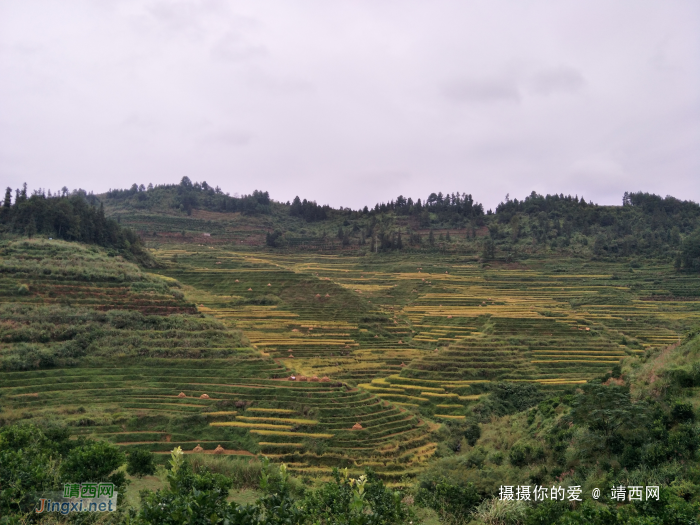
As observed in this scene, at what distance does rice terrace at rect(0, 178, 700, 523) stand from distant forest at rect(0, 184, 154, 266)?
0.28 metres

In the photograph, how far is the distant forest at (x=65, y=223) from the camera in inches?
2180

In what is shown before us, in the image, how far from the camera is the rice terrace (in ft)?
55.4

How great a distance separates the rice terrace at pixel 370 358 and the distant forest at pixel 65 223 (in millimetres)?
282

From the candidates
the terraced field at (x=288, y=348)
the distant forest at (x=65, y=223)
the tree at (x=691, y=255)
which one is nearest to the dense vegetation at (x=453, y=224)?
the tree at (x=691, y=255)

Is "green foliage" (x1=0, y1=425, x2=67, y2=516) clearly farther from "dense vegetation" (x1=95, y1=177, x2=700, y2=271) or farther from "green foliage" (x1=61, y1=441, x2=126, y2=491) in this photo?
"dense vegetation" (x1=95, y1=177, x2=700, y2=271)

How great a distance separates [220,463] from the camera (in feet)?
69.2

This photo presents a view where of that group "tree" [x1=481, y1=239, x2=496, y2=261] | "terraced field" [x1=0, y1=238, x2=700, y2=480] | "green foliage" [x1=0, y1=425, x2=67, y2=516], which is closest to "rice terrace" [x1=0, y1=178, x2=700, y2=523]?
"terraced field" [x1=0, y1=238, x2=700, y2=480]

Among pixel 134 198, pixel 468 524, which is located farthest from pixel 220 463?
pixel 134 198

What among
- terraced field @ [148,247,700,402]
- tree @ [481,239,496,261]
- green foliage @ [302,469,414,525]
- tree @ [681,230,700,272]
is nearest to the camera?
green foliage @ [302,469,414,525]

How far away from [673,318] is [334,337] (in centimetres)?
4054

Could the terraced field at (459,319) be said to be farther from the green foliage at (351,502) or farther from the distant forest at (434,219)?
the green foliage at (351,502)

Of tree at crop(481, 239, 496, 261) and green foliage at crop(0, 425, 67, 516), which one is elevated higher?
tree at crop(481, 239, 496, 261)

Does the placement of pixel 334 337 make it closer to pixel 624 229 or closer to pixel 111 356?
pixel 111 356

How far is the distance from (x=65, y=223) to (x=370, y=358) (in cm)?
4768
